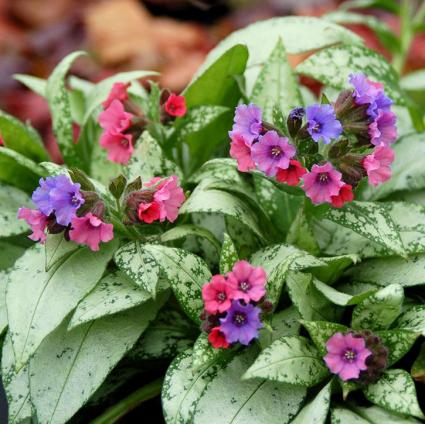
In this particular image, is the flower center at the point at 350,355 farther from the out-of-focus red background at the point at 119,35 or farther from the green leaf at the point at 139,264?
the out-of-focus red background at the point at 119,35

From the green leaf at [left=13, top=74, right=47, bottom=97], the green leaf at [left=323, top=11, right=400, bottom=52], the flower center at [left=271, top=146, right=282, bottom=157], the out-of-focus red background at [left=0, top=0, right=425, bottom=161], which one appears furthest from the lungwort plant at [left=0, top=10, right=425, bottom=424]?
the out-of-focus red background at [left=0, top=0, right=425, bottom=161]

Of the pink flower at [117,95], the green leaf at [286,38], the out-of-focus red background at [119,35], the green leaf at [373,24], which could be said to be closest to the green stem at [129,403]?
Answer: the pink flower at [117,95]

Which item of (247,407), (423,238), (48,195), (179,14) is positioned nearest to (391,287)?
(423,238)

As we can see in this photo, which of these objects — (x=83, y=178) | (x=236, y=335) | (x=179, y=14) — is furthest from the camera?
(x=179, y=14)

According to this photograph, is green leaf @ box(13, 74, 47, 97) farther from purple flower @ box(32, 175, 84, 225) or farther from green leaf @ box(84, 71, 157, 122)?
purple flower @ box(32, 175, 84, 225)

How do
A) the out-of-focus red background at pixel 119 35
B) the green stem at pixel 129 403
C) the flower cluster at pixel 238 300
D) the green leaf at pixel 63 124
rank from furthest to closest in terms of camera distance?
the out-of-focus red background at pixel 119 35 → the green leaf at pixel 63 124 → the green stem at pixel 129 403 → the flower cluster at pixel 238 300

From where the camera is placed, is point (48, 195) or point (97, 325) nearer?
point (48, 195)

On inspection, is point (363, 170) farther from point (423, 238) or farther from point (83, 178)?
point (83, 178)

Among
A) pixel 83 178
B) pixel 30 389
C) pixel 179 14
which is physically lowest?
pixel 179 14
